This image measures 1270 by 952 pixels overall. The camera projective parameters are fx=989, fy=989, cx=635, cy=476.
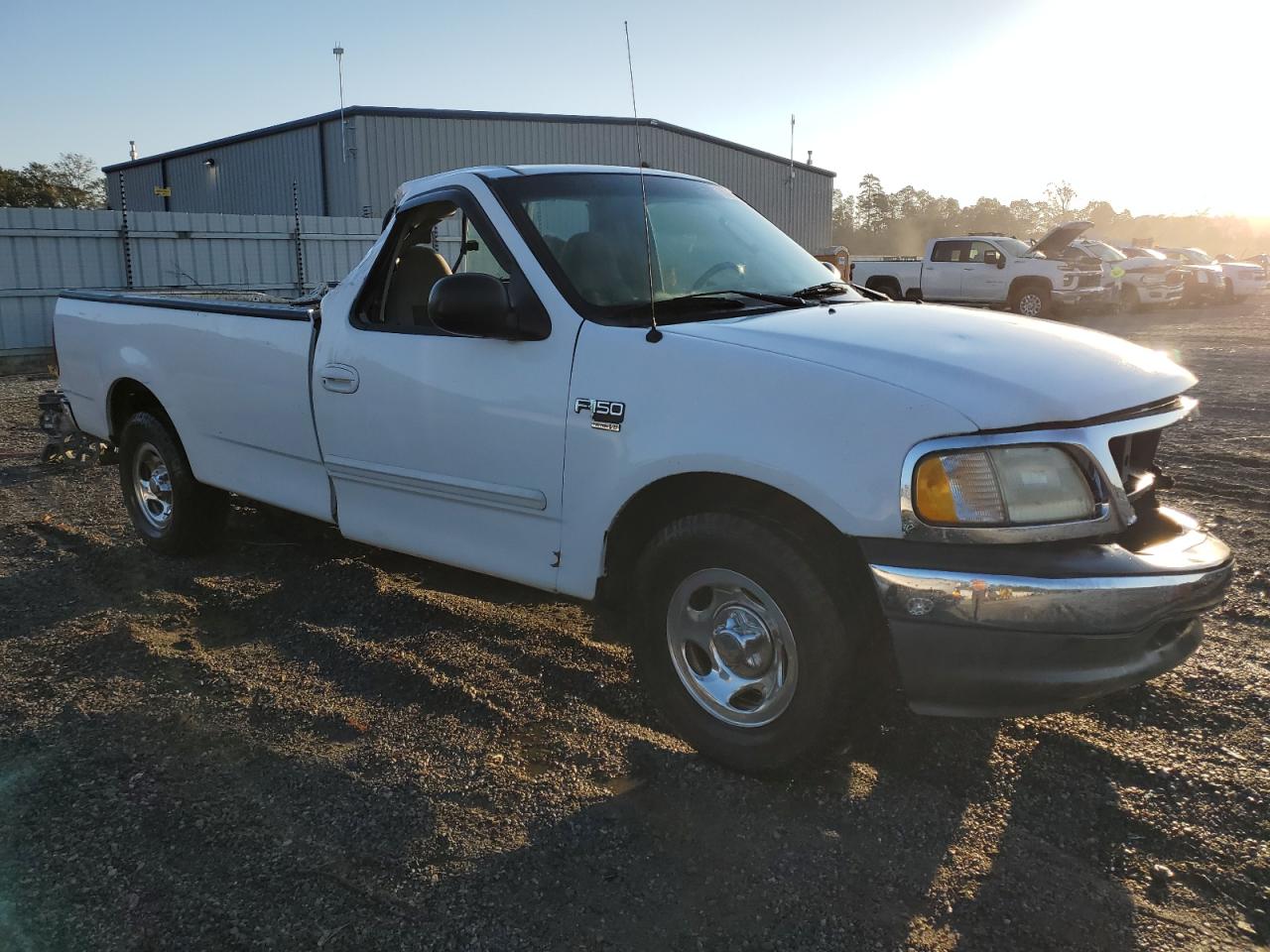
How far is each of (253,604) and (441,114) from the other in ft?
85.9

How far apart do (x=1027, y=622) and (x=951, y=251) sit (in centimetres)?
2178

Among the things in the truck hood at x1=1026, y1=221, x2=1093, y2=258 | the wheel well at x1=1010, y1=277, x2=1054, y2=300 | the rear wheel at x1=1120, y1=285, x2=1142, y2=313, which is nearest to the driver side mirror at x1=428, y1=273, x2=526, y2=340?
the truck hood at x1=1026, y1=221, x2=1093, y2=258

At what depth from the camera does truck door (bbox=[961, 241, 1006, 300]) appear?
2208 cm

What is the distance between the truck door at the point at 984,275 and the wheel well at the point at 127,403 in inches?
791

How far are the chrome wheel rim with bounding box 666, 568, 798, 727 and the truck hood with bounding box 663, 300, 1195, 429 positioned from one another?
0.73 meters

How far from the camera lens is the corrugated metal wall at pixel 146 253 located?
→ 14.7 m

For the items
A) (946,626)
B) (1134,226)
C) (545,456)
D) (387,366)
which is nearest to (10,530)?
(387,366)

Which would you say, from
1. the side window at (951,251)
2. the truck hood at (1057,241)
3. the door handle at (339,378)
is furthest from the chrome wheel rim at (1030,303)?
the door handle at (339,378)

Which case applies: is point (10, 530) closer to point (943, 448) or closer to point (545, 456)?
point (545, 456)

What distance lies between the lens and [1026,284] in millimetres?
21844

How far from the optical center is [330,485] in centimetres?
430

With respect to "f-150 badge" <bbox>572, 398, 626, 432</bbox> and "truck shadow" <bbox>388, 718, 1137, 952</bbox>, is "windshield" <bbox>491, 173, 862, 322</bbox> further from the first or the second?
"truck shadow" <bbox>388, 718, 1137, 952</bbox>

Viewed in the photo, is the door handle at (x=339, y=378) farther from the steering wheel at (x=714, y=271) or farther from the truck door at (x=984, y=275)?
the truck door at (x=984, y=275)

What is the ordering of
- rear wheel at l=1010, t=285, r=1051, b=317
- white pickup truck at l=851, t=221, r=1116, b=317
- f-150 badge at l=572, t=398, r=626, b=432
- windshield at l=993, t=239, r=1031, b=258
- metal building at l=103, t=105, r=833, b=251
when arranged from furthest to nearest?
metal building at l=103, t=105, r=833, b=251
windshield at l=993, t=239, r=1031, b=258
rear wheel at l=1010, t=285, r=1051, b=317
white pickup truck at l=851, t=221, r=1116, b=317
f-150 badge at l=572, t=398, r=626, b=432
